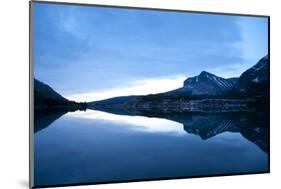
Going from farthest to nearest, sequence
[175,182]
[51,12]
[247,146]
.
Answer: [247,146] → [175,182] → [51,12]

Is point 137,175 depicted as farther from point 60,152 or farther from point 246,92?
point 246,92

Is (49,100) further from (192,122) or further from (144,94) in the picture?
(192,122)

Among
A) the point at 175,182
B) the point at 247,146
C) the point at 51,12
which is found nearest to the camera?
the point at 51,12

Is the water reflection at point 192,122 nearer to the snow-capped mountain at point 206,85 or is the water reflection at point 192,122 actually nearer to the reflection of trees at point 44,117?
the reflection of trees at point 44,117

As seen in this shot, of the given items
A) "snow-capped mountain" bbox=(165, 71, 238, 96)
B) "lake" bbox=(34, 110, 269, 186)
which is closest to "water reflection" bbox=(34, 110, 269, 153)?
"lake" bbox=(34, 110, 269, 186)

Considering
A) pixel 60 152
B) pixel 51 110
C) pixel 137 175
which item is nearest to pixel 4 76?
pixel 51 110

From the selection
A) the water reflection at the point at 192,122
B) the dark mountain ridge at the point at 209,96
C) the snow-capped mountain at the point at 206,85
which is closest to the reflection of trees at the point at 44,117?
the water reflection at the point at 192,122
